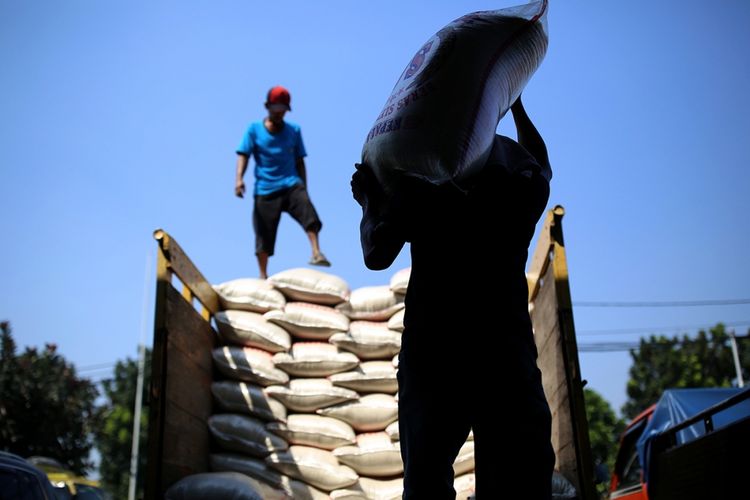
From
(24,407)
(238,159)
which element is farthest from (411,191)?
(24,407)

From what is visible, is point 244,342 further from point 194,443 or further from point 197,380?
point 194,443

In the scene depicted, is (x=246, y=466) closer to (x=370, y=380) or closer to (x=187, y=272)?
(x=370, y=380)

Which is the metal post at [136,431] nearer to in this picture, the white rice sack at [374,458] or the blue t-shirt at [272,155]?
the blue t-shirt at [272,155]

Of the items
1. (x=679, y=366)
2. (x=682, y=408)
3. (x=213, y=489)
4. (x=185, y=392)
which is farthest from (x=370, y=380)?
(x=679, y=366)

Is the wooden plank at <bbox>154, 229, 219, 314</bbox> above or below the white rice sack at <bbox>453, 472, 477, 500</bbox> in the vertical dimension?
above

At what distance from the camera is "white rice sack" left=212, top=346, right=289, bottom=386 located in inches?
157

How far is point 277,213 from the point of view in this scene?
604 cm

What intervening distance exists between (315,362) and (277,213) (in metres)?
2.16

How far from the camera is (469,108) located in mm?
1834

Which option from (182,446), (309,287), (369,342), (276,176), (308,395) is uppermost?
(276,176)

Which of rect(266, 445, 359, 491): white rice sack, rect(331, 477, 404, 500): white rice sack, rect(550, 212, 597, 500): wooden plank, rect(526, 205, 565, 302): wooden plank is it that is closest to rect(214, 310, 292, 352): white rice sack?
rect(266, 445, 359, 491): white rice sack

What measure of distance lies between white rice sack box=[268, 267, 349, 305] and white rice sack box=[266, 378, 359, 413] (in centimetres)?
59

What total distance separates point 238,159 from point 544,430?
491 cm

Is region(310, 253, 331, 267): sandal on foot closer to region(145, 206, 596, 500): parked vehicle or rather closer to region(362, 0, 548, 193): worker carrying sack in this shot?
region(145, 206, 596, 500): parked vehicle
